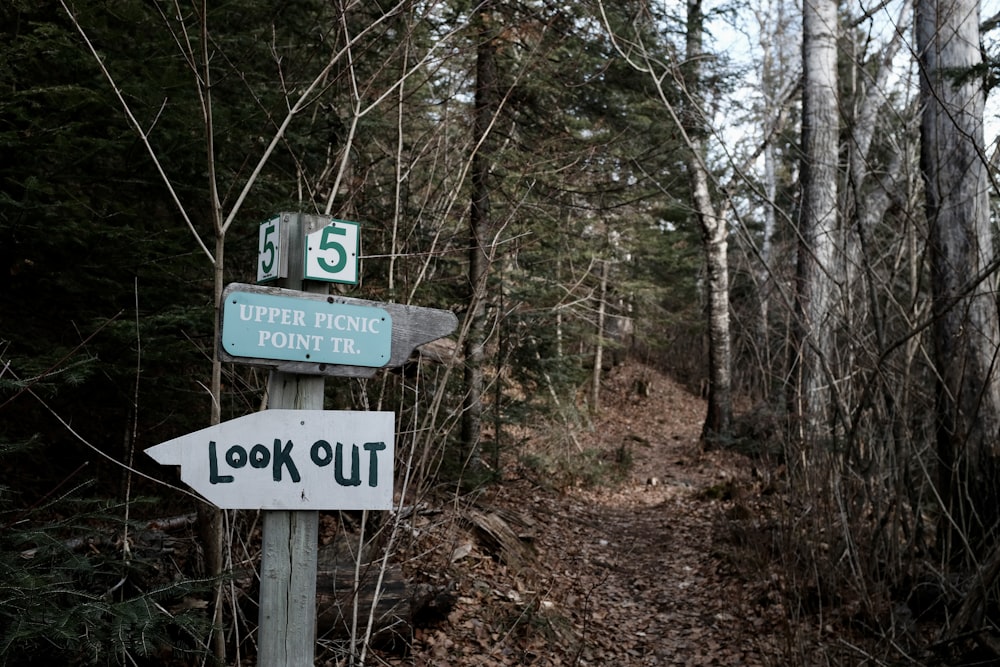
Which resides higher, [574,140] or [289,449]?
[574,140]

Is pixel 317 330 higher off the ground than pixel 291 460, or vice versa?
pixel 317 330

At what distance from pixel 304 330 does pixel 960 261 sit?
4.55 metres

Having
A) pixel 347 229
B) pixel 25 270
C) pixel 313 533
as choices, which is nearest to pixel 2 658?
pixel 313 533

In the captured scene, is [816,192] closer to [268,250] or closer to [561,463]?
[561,463]

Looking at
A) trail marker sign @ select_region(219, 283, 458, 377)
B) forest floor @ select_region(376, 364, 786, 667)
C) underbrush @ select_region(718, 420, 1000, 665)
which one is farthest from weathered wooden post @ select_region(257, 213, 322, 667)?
underbrush @ select_region(718, 420, 1000, 665)

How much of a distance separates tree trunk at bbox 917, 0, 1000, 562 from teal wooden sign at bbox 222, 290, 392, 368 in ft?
12.3

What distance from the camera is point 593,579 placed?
6.73 meters

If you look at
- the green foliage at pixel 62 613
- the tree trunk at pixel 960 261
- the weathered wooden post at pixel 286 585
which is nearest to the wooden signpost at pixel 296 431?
the weathered wooden post at pixel 286 585

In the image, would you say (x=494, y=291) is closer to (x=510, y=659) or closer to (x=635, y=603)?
(x=635, y=603)

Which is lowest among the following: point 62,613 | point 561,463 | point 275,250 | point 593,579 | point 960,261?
point 593,579

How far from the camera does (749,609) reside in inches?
228

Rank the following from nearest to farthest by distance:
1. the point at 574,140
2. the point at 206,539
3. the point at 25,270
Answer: the point at 206,539
the point at 25,270
the point at 574,140

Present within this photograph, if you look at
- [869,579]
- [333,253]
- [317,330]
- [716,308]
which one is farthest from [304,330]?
[716,308]

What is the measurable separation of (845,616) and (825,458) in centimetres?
109
